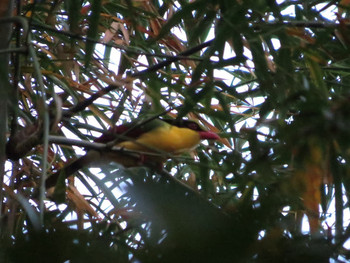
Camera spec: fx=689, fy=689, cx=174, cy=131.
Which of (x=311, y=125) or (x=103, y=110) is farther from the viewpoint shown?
(x=103, y=110)

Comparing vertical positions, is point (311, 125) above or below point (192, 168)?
below

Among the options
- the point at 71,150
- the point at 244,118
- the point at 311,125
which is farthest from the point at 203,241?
the point at 244,118

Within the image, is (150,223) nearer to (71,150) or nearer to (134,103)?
(134,103)

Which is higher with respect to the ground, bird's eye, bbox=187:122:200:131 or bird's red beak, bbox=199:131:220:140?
bird's eye, bbox=187:122:200:131

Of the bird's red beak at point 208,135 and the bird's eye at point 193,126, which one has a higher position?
the bird's eye at point 193,126

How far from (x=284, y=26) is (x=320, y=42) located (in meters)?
0.07

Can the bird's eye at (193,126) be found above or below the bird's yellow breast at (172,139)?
above

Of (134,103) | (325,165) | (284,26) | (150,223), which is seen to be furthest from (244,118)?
(150,223)

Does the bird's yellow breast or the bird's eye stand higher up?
the bird's eye

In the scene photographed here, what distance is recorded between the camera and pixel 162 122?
1.94 meters

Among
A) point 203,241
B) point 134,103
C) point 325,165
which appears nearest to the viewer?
point 203,241

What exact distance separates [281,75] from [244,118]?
Result: 4.27ft

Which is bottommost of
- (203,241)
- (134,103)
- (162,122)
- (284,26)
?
(203,241)

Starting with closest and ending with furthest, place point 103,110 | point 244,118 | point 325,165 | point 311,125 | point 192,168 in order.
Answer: point 311,125 < point 325,165 < point 192,168 < point 103,110 < point 244,118
